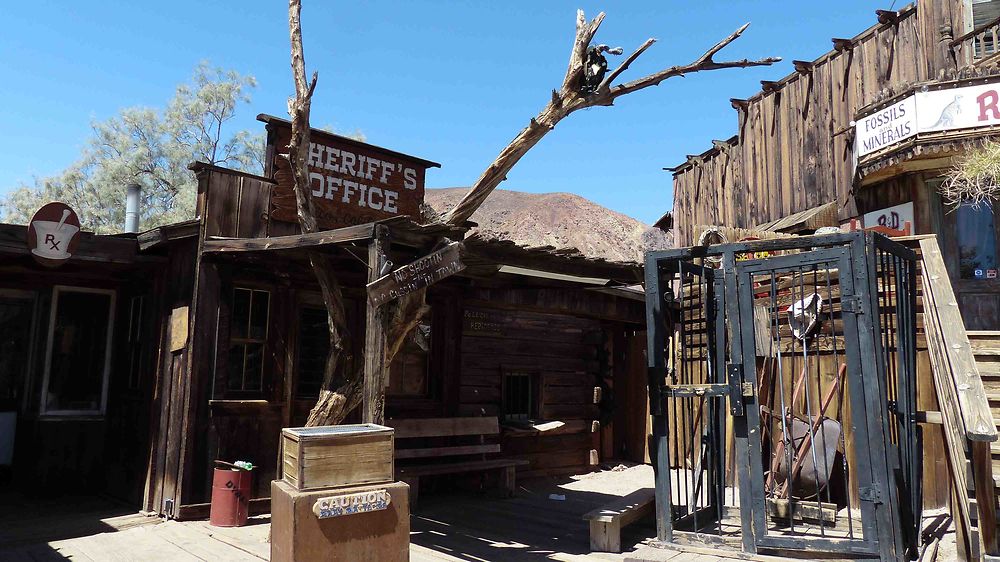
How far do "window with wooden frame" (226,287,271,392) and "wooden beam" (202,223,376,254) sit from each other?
2.43 feet

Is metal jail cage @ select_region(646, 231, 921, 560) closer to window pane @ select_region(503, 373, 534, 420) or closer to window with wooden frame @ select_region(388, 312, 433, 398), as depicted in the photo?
window with wooden frame @ select_region(388, 312, 433, 398)

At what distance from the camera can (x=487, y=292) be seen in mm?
9922

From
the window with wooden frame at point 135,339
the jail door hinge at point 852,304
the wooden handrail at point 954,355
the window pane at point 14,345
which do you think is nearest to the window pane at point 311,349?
the window with wooden frame at point 135,339

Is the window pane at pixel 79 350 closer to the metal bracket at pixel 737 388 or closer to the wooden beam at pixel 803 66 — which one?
the metal bracket at pixel 737 388

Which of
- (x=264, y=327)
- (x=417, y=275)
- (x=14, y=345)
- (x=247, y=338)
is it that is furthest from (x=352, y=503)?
(x=14, y=345)

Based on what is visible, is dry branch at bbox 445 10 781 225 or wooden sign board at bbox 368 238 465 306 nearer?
wooden sign board at bbox 368 238 465 306

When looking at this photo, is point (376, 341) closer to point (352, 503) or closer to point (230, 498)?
point (352, 503)

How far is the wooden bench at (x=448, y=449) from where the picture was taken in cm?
861

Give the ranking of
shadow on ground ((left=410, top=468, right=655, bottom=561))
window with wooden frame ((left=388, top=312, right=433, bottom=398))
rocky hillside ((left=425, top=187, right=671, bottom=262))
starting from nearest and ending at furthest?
shadow on ground ((left=410, top=468, right=655, bottom=561)) < window with wooden frame ((left=388, top=312, right=433, bottom=398)) < rocky hillside ((left=425, top=187, right=671, bottom=262))

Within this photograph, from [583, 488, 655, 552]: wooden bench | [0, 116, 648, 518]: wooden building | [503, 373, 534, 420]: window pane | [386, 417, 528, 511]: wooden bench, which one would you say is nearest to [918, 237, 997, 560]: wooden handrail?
[583, 488, 655, 552]: wooden bench

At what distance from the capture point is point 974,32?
A: 436 inches

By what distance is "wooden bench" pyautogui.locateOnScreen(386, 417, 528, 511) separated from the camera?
339 inches

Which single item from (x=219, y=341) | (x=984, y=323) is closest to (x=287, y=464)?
(x=219, y=341)

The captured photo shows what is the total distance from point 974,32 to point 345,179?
10.2 meters
